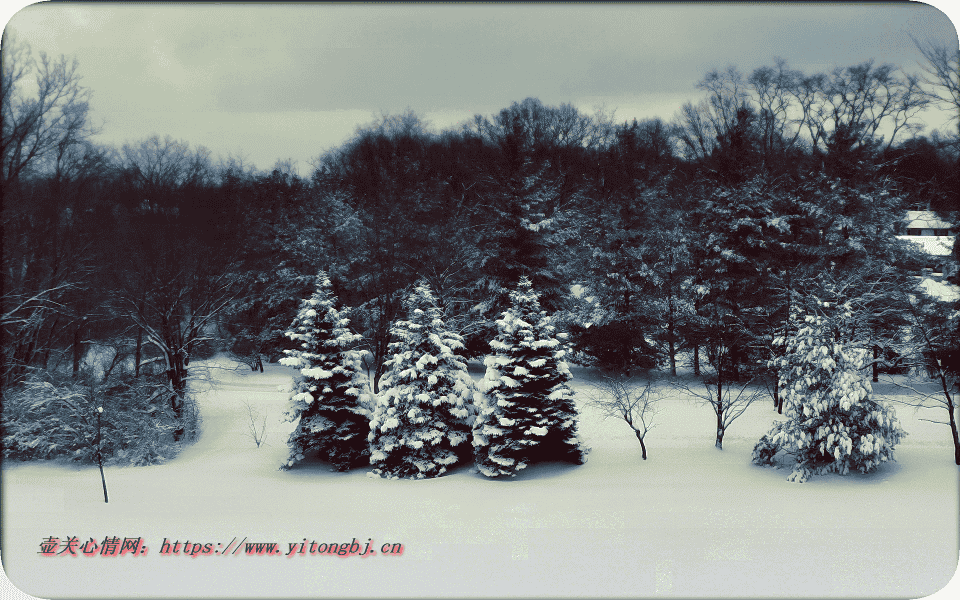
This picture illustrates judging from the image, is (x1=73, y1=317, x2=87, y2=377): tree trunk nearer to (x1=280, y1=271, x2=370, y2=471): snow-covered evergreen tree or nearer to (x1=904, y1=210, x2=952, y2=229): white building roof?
(x1=280, y1=271, x2=370, y2=471): snow-covered evergreen tree

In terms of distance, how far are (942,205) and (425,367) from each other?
507 inches

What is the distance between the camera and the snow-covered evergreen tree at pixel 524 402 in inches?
486

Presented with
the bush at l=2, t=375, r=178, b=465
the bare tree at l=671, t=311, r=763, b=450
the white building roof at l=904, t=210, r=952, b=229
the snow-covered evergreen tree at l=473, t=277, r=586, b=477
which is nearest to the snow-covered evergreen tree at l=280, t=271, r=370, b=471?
the snow-covered evergreen tree at l=473, t=277, r=586, b=477

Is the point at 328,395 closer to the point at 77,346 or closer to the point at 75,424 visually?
the point at 75,424

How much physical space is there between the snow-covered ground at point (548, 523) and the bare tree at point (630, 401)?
1.00 meters

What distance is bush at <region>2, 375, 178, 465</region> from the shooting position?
44.4ft

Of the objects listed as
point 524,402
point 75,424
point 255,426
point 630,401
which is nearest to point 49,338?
point 75,424

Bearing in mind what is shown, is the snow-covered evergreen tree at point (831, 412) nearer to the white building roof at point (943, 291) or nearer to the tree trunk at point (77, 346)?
the white building roof at point (943, 291)

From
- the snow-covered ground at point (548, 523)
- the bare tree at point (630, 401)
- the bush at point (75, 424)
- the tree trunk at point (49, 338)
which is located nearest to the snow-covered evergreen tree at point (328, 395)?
the snow-covered ground at point (548, 523)

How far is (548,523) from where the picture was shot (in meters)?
8.88

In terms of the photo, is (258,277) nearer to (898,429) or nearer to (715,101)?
(715,101)

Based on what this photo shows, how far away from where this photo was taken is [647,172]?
27000 mm

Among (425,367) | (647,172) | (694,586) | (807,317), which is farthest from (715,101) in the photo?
(694,586)

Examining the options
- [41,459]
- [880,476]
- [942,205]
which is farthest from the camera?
[41,459]
